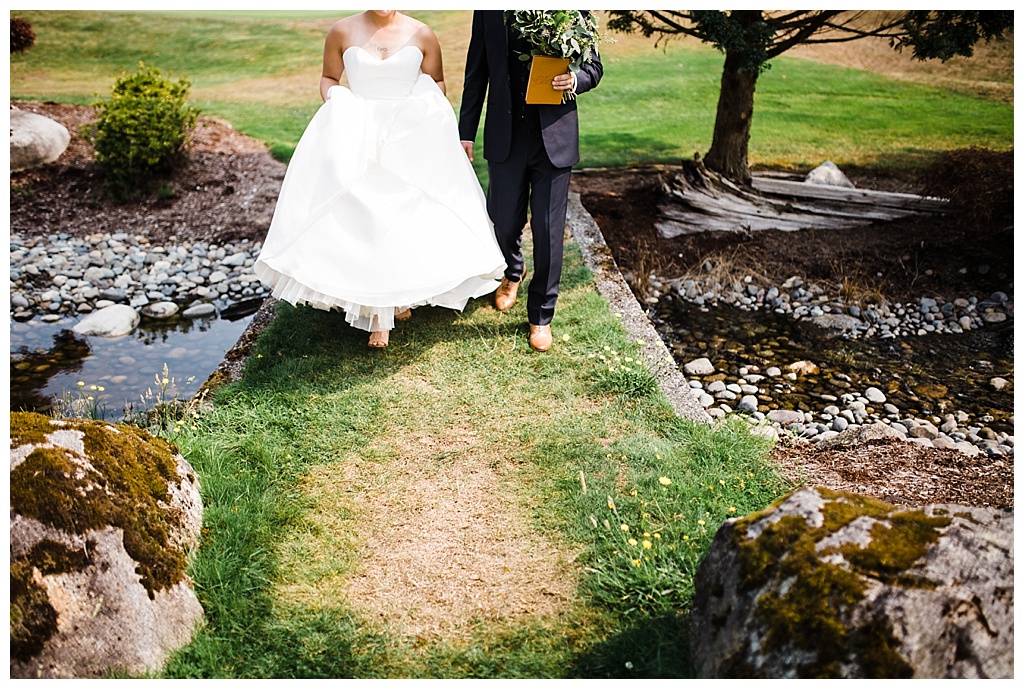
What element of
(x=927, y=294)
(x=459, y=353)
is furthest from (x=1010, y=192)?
(x=459, y=353)

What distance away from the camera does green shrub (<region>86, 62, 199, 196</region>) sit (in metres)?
8.54

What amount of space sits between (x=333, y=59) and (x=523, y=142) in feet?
4.21

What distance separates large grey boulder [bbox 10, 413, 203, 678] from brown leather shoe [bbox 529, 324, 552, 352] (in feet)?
7.82

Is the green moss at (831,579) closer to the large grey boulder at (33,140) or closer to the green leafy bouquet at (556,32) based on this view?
the green leafy bouquet at (556,32)

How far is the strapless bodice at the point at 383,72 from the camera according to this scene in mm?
4484

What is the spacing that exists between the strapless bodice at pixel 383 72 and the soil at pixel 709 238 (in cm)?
302

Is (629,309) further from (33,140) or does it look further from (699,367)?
(33,140)

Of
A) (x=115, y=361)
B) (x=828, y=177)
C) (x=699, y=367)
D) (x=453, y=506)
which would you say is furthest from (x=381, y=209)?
(x=828, y=177)

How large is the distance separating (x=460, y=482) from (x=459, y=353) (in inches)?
49.3

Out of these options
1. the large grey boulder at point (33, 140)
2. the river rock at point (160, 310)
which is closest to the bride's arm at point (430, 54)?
the river rock at point (160, 310)

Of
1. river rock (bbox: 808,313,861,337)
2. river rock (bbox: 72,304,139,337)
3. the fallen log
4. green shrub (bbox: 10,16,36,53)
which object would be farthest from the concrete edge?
green shrub (bbox: 10,16,36,53)

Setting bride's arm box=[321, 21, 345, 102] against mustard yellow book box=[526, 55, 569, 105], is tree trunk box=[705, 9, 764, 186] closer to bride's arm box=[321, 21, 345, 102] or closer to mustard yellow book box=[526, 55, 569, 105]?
mustard yellow book box=[526, 55, 569, 105]

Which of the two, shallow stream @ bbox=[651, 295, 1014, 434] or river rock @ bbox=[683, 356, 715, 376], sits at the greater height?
shallow stream @ bbox=[651, 295, 1014, 434]

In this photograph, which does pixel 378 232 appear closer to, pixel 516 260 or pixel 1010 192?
pixel 516 260
